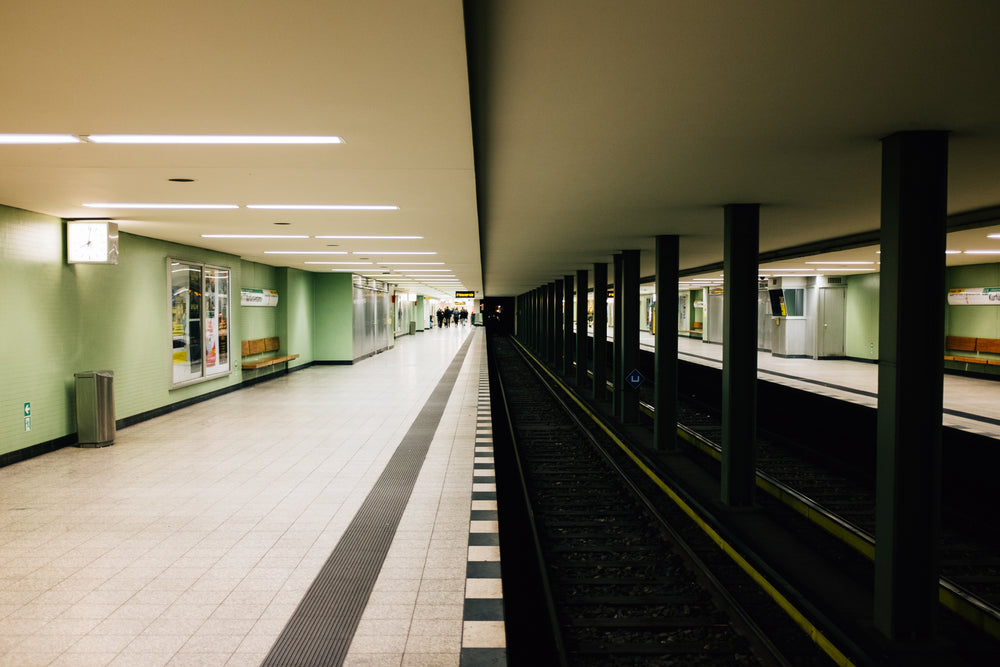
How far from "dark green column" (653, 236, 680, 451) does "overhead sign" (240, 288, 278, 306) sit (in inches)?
411

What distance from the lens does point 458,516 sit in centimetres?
552

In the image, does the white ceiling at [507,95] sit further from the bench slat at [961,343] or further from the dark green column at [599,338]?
the bench slat at [961,343]

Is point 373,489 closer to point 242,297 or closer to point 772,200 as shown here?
point 772,200

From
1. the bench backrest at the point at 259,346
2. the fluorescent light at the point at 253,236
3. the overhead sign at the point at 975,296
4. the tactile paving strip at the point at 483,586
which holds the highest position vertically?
the fluorescent light at the point at 253,236

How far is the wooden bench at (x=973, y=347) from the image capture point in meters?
16.2

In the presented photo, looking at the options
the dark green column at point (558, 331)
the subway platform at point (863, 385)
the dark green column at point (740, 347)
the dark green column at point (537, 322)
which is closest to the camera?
the dark green column at point (740, 347)

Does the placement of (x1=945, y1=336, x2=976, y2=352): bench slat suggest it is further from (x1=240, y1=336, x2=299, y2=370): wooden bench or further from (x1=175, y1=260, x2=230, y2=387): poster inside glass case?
(x1=175, y1=260, x2=230, y2=387): poster inside glass case

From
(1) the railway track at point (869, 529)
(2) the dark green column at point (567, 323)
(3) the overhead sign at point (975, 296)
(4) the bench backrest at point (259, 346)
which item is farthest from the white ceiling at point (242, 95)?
Result: (3) the overhead sign at point (975, 296)

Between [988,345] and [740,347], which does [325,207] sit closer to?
[740,347]

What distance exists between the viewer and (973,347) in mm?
17000

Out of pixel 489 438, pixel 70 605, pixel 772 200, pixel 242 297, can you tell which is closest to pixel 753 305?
pixel 772 200

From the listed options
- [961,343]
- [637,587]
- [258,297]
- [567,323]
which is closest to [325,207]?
[637,587]

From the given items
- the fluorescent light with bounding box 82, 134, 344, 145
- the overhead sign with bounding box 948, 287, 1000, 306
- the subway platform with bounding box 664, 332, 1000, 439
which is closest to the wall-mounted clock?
the fluorescent light with bounding box 82, 134, 344, 145

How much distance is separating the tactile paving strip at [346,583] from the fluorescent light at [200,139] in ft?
9.95
